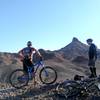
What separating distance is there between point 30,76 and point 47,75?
0.66m

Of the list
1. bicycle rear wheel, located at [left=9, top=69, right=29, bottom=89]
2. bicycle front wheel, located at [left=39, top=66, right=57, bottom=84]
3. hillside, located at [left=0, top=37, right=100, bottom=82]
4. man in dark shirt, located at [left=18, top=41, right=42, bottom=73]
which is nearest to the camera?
bicycle rear wheel, located at [left=9, top=69, right=29, bottom=89]

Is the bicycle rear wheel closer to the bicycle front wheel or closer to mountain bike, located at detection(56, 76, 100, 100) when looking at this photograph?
the bicycle front wheel

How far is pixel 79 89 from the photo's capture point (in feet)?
40.0

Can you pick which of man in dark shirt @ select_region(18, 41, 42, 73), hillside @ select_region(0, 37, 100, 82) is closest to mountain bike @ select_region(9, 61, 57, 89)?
man in dark shirt @ select_region(18, 41, 42, 73)

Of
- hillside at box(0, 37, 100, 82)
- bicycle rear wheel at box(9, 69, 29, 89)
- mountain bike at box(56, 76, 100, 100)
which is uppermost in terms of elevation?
hillside at box(0, 37, 100, 82)

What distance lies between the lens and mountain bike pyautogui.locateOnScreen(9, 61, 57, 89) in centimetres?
1409

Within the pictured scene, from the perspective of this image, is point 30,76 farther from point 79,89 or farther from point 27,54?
point 79,89

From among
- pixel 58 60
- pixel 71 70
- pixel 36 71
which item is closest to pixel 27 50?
pixel 36 71

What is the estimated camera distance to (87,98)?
38.5 feet

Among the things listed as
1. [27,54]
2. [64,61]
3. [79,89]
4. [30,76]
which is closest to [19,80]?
[30,76]

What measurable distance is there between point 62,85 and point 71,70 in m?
55.5

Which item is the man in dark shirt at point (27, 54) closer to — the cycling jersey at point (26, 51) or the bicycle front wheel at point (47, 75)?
the cycling jersey at point (26, 51)

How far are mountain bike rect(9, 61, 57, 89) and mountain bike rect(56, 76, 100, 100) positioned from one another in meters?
1.00

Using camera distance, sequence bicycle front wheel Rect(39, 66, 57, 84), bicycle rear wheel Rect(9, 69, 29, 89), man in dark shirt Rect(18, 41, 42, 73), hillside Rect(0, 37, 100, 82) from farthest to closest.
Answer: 1. hillside Rect(0, 37, 100, 82)
2. man in dark shirt Rect(18, 41, 42, 73)
3. bicycle front wheel Rect(39, 66, 57, 84)
4. bicycle rear wheel Rect(9, 69, 29, 89)
